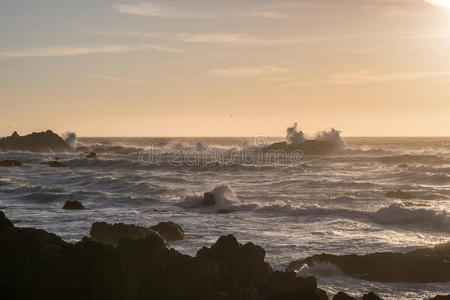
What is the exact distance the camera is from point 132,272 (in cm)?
1088

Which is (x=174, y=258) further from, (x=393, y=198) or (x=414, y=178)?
(x=414, y=178)

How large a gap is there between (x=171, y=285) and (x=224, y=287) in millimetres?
1095

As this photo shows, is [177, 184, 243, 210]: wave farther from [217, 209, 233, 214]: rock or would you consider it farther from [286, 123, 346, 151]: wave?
[286, 123, 346, 151]: wave

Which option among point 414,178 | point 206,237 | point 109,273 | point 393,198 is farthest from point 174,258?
point 414,178

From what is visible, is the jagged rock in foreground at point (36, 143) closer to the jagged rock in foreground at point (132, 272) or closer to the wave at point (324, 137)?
the wave at point (324, 137)

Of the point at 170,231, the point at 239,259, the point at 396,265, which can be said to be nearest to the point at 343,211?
the point at 170,231

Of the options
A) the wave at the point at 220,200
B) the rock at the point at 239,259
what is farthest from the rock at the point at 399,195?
the rock at the point at 239,259

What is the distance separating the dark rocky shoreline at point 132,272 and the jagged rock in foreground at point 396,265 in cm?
315

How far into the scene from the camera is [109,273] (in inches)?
406

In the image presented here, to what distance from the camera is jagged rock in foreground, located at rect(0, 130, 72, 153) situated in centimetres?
10012

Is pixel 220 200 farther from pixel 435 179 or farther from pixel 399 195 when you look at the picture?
pixel 435 179

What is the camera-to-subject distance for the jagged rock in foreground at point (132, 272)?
1023 cm

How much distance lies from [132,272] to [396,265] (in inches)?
302

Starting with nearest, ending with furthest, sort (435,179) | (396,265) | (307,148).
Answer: (396,265)
(435,179)
(307,148)
